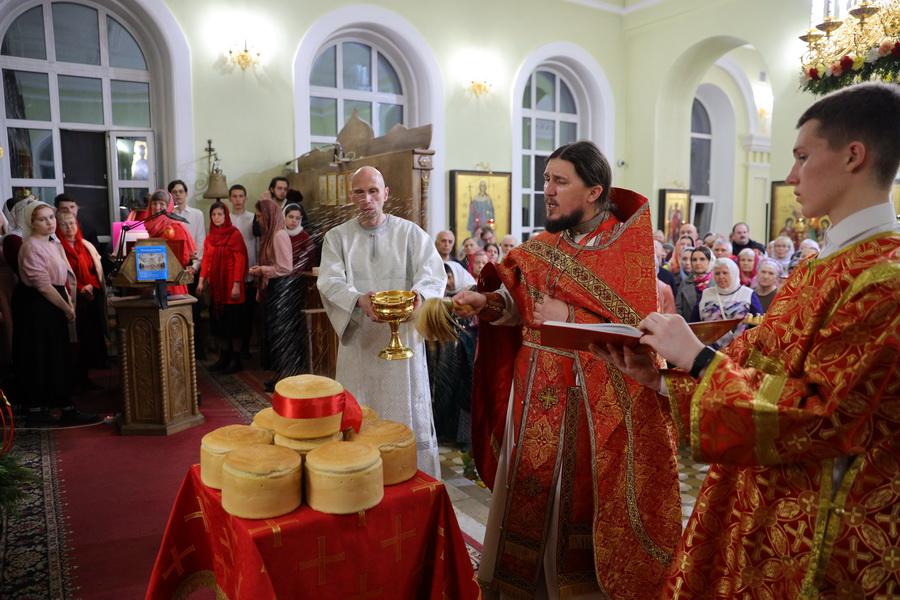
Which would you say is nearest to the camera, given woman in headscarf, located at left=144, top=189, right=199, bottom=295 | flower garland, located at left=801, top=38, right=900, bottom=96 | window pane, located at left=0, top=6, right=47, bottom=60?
flower garland, located at left=801, top=38, right=900, bottom=96

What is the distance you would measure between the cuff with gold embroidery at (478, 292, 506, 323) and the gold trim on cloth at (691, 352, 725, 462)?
52.9 inches

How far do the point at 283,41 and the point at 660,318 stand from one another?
844 centimetres

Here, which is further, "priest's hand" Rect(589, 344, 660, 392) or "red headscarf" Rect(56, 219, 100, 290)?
"red headscarf" Rect(56, 219, 100, 290)

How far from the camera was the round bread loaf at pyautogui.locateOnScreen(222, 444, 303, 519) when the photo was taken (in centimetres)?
171

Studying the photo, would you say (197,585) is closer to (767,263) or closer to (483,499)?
(483,499)

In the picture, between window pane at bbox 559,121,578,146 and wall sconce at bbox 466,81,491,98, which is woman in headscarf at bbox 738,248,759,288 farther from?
window pane at bbox 559,121,578,146

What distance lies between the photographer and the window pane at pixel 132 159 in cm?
822

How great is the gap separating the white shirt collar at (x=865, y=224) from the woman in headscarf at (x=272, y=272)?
576cm

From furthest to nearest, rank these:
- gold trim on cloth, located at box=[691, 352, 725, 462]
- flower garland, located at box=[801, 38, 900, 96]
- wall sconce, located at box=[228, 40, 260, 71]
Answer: wall sconce, located at box=[228, 40, 260, 71], flower garland, located at box=[801, 38, 900, 96], gold trim on cloth, located at box=[691, 352, 725, 462]

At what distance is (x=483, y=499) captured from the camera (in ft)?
12.7

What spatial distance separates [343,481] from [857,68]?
4.88m

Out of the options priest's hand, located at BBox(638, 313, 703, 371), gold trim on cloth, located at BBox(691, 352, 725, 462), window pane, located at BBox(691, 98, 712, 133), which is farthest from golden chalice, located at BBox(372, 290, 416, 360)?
window pane, located at BBox(691, 98, 712, 133)

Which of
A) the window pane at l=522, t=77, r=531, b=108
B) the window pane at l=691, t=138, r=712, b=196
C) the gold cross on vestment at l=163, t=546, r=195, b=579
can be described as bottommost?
the gold cross on vestment at l=163, t=546, r=195, b=579

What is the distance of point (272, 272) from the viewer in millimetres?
6758
